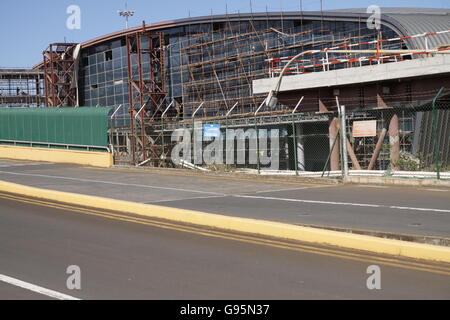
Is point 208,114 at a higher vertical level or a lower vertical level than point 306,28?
lower

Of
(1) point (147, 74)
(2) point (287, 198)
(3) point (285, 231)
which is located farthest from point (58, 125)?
(3) point (285, 231)

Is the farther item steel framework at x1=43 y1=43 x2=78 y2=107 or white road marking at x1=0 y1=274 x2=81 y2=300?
steel framework at x1=43 y1=43 x2=78 y2=107

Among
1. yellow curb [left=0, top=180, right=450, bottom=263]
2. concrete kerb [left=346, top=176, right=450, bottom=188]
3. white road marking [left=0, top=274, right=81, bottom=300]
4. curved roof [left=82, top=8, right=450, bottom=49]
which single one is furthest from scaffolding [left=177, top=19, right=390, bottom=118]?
white road marking [left=0, top=274, right=81, bottom=300]

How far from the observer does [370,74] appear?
2241 centimetres

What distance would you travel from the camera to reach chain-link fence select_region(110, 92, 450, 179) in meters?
19.5

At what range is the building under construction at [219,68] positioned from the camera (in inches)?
1426

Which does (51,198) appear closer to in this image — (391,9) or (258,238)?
(258,238)

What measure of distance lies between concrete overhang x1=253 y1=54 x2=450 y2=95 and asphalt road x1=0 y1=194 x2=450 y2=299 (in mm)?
13435

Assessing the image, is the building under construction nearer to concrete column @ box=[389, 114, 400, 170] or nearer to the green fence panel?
the green fence panel

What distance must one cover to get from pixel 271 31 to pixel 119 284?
134 ft

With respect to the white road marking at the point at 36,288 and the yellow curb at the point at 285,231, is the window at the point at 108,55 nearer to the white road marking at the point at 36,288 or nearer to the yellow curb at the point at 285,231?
the yellow curb at the point at 285,231

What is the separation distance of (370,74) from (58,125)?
19.3m
